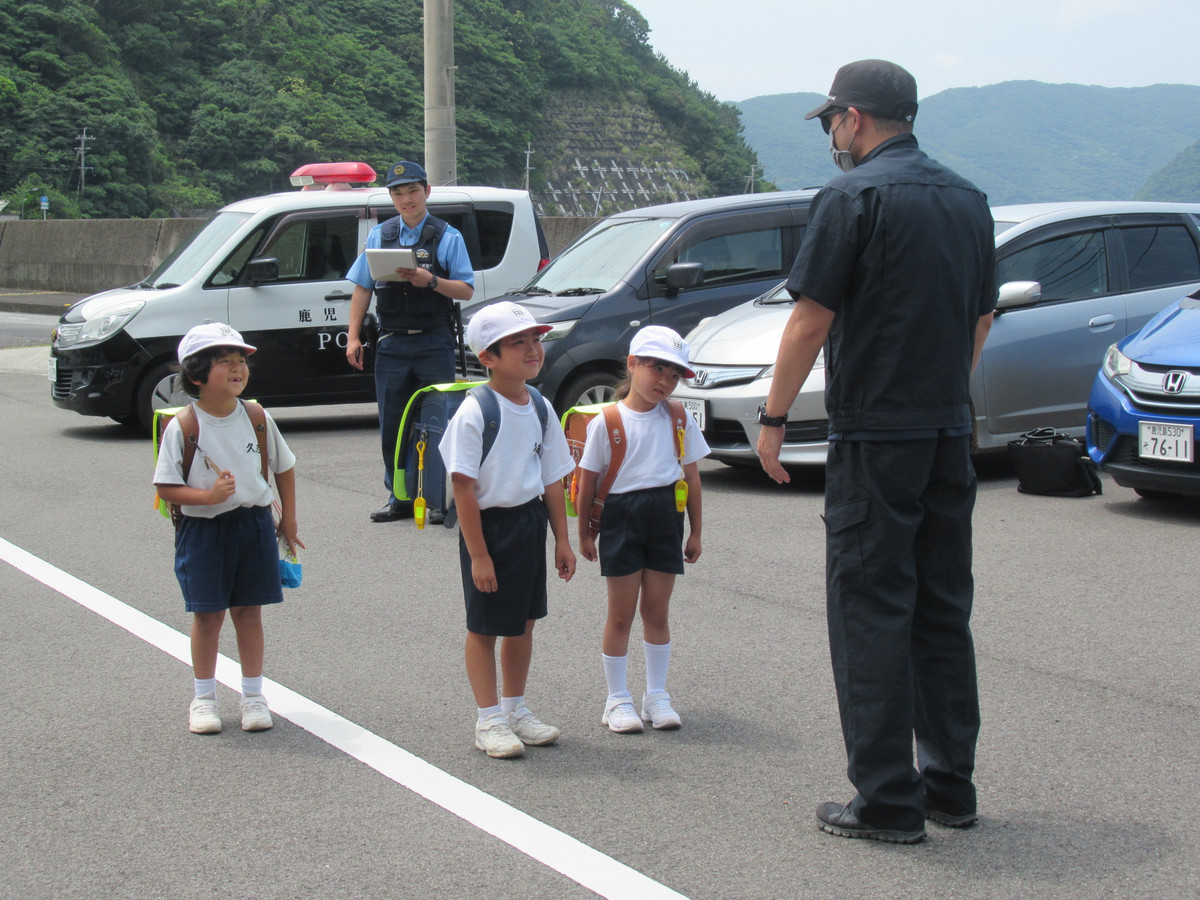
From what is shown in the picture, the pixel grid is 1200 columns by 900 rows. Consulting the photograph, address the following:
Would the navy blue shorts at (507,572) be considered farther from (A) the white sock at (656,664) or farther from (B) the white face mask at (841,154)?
(B) the white face mask at (841,154)

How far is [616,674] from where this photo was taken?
4.22 m

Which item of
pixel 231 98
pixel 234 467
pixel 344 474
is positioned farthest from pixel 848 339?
pixel 231 98

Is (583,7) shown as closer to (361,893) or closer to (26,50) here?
(26,50)

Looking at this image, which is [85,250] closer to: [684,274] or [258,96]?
[684,274]

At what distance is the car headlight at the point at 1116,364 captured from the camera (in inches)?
292

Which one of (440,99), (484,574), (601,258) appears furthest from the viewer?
(440,99)

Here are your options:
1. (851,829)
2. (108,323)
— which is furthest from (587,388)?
(851,829)

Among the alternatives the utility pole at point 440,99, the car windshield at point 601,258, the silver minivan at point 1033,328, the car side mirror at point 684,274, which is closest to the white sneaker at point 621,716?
the silver minivan at point 1033,328

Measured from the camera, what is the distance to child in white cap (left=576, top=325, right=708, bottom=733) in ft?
13.6

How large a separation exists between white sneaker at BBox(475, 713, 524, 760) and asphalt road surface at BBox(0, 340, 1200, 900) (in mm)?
49

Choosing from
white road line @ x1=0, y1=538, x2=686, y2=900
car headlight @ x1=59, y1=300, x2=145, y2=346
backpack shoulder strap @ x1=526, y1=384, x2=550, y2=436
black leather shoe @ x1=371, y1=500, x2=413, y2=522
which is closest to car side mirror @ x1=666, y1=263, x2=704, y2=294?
black leather shoe @ x1=371, y1=500, x2=413, y2=522

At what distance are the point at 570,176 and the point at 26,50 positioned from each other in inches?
3559

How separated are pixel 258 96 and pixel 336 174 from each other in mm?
113402

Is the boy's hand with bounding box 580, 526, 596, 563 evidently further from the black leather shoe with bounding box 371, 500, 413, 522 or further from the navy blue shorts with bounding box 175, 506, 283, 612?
the black leather shoe with bounding box 371, 500, 413, 522
